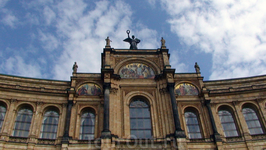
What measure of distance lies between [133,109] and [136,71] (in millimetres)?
4572

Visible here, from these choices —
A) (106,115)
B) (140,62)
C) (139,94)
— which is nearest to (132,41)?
(140,62)

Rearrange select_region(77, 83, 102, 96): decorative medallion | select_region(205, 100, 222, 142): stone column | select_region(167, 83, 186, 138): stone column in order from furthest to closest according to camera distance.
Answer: select_region(77, 83, 102, 96): decorative medallion → select_region(205, 100, 222, 142): stone column → select_region(167, 83, 186, 138): stone column

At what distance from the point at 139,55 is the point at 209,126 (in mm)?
10833

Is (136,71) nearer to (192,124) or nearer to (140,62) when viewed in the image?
(140,62)

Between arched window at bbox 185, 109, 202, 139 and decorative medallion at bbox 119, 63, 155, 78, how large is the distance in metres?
5.63

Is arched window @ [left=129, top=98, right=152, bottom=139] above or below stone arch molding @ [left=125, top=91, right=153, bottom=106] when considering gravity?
below

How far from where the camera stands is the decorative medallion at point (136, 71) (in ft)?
85.7

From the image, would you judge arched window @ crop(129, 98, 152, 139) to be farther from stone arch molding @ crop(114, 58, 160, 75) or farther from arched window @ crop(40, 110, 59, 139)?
arched window @ crop(40, 110, 59, 139)

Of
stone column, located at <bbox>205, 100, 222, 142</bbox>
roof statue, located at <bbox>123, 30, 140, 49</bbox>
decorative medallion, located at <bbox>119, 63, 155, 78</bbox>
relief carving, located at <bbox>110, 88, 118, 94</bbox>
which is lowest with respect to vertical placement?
stone column, located at <bbox>205, 100, 222, 142</bbox>

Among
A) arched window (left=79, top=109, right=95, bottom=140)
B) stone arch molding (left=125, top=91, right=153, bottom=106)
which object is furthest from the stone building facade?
stone arch molding (left=125, top=91, right=153, bottom=106)

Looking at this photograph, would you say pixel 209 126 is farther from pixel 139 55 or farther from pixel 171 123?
pixel 139 55

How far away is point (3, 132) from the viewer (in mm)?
21062

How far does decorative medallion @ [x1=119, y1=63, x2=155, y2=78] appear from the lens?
85.7 feet

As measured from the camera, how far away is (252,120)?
80.9 ft
